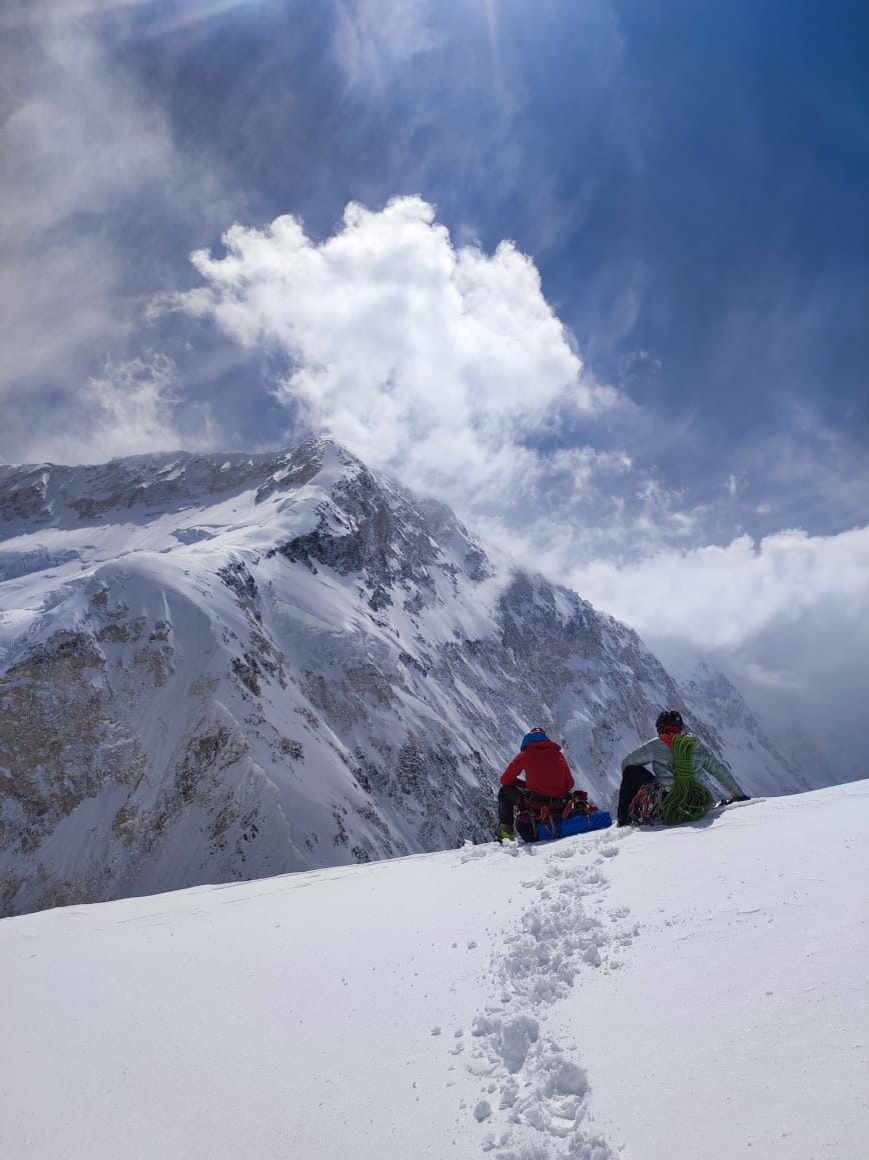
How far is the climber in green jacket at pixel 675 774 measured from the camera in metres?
8.21

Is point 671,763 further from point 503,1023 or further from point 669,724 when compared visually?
point 503,1023

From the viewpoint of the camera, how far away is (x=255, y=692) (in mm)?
62875

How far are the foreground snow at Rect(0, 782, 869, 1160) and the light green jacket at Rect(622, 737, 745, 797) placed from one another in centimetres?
174

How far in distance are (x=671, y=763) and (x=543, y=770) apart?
2.23 meters

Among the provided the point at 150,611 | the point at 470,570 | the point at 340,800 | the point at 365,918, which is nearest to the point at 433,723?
the point at 340,800

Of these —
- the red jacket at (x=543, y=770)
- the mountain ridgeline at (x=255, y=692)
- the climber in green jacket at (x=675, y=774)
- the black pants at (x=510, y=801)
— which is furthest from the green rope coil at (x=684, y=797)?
the mountain ridgeline at (x=255, y=692)

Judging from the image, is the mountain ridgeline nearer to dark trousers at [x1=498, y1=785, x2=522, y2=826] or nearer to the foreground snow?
dark trousers at [x1=498, y1=785, x2=522, y2=826]

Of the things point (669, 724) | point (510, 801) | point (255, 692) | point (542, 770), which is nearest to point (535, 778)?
point (542, 770)

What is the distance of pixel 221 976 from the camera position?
5.68m

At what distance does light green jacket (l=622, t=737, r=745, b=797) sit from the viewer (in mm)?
8586

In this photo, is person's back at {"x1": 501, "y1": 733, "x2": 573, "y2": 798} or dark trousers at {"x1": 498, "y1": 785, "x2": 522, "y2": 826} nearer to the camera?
person's back at {"x1": 501, "y1": 733, "x2": 573, "y2": 798}

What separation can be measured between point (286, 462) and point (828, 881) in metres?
143

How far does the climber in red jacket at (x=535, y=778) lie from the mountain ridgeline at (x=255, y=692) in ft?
146

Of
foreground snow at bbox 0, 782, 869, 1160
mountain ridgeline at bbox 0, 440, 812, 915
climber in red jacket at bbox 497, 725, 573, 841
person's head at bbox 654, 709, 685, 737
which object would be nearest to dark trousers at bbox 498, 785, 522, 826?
climber in red jacket at bbox 497, 725, 573, 841
